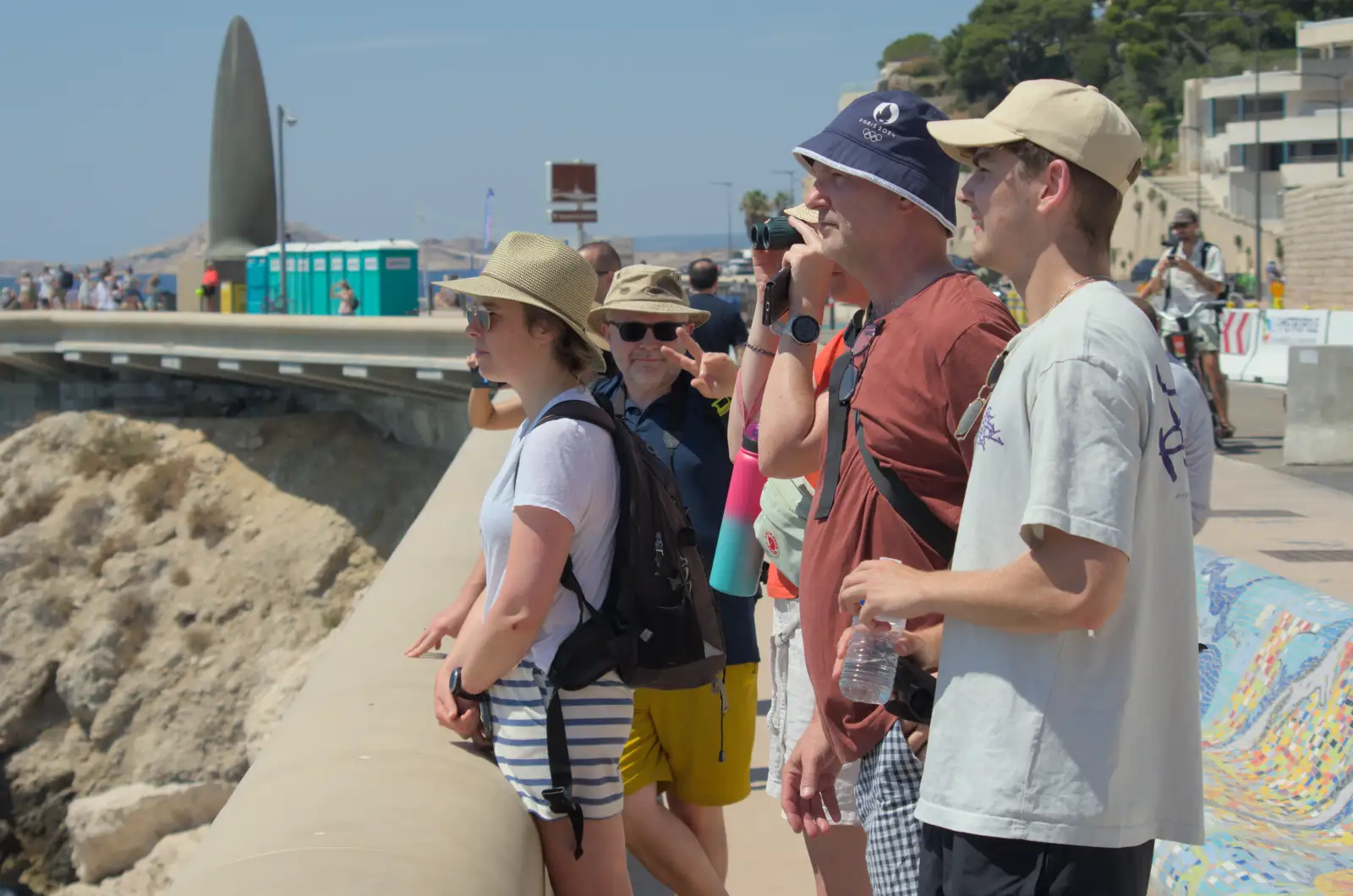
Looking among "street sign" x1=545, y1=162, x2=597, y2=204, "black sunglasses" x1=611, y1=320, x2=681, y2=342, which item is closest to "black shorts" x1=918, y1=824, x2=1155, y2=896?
"black sunglasses" x1=611, y1=320, x2=681, y2=342

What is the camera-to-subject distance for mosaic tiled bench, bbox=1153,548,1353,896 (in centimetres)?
348

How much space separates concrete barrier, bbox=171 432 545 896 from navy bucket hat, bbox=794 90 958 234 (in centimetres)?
145

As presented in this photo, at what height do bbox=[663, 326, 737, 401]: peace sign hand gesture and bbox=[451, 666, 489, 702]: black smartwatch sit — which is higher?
bbox=[663, 326, 737, 401]: peace sign hand gesture

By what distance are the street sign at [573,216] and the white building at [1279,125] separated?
72.5 meters

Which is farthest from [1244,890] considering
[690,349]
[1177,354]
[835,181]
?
[1177,354]

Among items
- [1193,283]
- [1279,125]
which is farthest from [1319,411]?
[1279,125]

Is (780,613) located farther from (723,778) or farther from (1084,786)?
(1084,786)

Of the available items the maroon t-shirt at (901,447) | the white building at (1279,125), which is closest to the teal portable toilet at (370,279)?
the maroon t-shirt at (901,447)

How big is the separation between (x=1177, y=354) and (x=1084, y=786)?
10.5 meters

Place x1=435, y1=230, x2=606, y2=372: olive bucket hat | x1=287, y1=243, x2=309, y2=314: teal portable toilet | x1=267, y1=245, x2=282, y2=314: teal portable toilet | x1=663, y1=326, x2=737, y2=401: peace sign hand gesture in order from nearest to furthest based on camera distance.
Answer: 1. x1=435, y1=230, x2=606, y2=372: olive bucket hat
2. x1=663, y1=326, x2=737, y2=401: peace sign hand gesture
3. x1=287, y1=243, x2=309, y2=314: teal portable toilet
4. x1=267, y1=245, x2=282, y2=314: teal portable toilet

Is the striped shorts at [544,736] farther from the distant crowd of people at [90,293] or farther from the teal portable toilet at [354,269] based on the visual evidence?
the distant crowd of people at [90,293]

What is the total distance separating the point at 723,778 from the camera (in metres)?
4.06

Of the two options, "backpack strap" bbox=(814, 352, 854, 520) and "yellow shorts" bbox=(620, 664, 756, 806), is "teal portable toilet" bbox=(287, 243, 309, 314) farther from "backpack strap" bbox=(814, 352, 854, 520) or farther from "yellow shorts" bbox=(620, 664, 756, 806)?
"backpack strap" bbox=(814, 352, 854, 520)

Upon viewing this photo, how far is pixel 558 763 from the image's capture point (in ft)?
10.2
